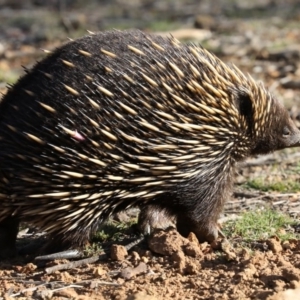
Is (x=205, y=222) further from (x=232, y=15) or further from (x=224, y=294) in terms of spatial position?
(x=232, y=15)

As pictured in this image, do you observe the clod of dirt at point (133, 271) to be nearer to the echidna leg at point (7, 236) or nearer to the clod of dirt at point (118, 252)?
the clod of dirt at point (118, 252)

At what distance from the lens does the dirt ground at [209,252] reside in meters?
4.26

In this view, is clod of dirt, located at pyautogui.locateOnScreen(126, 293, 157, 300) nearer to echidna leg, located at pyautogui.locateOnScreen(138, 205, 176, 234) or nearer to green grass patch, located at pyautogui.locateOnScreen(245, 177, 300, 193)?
echidna leg, located at pyautogui.locateOnScreen(138, 205, 176, 234)

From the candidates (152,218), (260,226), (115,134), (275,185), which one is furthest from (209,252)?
(275,185)

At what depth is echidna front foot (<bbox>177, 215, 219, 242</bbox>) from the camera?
16.5 feet

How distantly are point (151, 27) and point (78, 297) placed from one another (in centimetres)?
872

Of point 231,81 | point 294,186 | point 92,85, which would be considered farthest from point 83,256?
point 294,186

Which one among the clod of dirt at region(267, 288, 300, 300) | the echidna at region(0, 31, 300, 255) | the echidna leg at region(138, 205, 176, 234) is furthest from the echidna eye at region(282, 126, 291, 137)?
the clod of dirt at region(267, 288, 300, 300)

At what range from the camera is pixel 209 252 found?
4883mm

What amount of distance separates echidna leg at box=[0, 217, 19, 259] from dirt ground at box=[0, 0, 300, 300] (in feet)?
0.24

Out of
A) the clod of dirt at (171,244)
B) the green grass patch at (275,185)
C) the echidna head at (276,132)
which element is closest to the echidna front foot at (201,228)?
the clod of dirt at (171,244)

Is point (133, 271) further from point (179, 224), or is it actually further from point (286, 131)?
point (286, 131)

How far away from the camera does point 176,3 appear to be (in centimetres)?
1516

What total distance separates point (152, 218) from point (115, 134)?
760 millimetres
